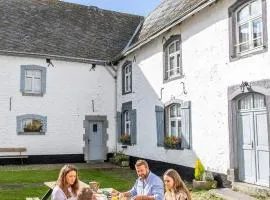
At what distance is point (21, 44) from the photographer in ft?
57.3

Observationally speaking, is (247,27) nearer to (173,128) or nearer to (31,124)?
→ (173,128)

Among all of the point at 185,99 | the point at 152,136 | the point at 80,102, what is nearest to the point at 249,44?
the point at 185,99

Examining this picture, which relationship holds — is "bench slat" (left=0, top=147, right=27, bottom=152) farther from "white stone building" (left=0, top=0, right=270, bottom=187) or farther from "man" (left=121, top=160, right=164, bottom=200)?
"man" (left=121, top=160, right=164, bottom=200)

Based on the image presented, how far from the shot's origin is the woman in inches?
200

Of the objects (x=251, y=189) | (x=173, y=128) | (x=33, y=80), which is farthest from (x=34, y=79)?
(x=251, y=189)

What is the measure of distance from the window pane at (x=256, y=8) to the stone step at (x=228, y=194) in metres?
4.74

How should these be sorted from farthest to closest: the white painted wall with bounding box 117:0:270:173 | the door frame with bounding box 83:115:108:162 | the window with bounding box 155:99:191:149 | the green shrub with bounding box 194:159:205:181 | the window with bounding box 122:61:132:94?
the door frame with bounding box 83:115:108:162 → the window with bounding box 122:61:132:94 → the window with bounding box 155:99:191:149 → the green shrub with bounding box 194:159:205:181 → the white painted wall with bounding box 117:0:270:173

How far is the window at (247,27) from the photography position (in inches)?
374

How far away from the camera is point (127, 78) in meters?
18.1

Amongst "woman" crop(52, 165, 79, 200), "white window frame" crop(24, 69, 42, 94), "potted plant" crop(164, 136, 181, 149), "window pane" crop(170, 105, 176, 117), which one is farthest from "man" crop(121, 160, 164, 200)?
"white window frame" crop(24, 69, 42, 94)

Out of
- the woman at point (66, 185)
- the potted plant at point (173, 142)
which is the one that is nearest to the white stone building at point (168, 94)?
the potted plant at point (173, 142)

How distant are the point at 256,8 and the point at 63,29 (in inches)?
479

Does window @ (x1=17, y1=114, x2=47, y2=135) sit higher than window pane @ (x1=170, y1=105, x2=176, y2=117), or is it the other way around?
window pane @ (x1=170, y1=105, x2=176, y2=117)

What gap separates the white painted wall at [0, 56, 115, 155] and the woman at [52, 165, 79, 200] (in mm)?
12517
